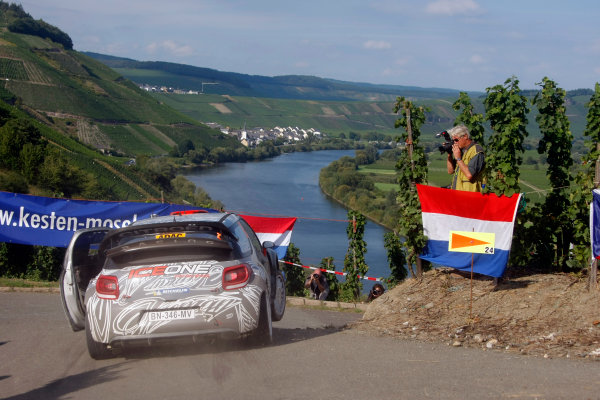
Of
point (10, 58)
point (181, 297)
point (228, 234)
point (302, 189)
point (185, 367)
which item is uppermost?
point (10, 58)

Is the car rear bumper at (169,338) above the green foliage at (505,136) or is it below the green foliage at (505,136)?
below

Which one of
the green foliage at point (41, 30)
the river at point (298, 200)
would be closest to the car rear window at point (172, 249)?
the river at point (298, 200)

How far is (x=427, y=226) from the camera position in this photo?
1090 centimetres

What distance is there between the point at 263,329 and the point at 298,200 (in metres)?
60.8

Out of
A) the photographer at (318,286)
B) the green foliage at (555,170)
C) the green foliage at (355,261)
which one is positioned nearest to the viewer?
the green foliage at (555,170)

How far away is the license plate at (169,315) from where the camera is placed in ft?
23.5

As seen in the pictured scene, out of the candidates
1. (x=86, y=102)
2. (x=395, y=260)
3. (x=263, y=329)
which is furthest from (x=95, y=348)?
(x=86, y=102)

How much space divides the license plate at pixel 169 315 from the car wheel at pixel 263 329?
767 millimetres

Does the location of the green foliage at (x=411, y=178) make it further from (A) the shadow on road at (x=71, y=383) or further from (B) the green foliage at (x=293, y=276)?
(B) the green foliage at (x=293, y=276)

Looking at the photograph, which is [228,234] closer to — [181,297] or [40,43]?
[181,297]

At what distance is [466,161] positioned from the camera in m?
10.8

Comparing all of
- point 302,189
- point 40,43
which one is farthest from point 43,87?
point 302,189

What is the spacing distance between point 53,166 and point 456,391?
57.1 metres

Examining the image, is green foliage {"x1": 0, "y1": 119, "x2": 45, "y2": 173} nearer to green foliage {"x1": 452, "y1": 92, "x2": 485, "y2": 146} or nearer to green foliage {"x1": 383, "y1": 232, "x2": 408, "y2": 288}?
green foliage {"x1": 383, "y1": 232, "x2": 408, "y2": 288}
